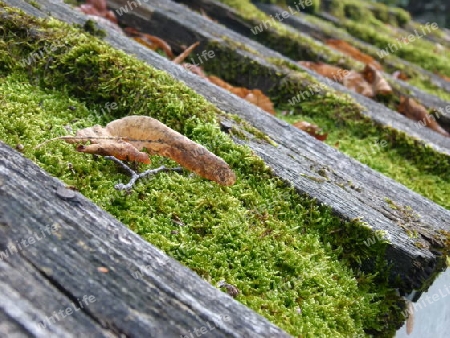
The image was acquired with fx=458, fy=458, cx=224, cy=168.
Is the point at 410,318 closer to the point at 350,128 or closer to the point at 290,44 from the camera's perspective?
the point at 350,128

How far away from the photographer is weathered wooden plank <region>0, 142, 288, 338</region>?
834mm

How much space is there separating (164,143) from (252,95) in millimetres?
1188

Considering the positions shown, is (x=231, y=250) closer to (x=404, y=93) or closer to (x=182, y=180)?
(x=182, y=180)

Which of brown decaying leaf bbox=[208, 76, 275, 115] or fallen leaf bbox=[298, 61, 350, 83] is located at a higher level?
fallen leaf bbox=[298, 61, 350, 83]

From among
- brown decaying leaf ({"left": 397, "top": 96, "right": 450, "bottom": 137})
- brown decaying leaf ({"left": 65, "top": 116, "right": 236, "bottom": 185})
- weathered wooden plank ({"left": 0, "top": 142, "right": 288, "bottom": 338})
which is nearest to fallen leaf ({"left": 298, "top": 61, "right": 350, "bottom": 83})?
brown decaying leaf ({"left": 397, "top": 96, "right": 450, "bottom": 137})

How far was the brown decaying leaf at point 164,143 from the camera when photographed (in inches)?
55.1

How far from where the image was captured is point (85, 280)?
908 mm

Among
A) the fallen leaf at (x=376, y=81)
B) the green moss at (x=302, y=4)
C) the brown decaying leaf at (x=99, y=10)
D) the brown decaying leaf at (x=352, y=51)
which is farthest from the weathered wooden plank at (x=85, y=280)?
the green moss at (x=302, y=4)

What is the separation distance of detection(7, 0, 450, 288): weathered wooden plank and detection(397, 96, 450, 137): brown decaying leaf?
134cm

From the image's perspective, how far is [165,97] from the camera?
1666mm

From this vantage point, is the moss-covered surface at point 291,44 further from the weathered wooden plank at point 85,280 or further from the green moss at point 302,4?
the weathered wooden plank at point 85,280

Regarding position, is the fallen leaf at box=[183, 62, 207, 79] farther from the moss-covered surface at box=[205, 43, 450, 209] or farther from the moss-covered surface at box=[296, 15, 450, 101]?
the moss-covered surface at box=[296, 15, 450, 101]

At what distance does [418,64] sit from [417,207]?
3.65m

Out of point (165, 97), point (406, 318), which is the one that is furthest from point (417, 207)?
point (165, 97)
